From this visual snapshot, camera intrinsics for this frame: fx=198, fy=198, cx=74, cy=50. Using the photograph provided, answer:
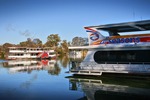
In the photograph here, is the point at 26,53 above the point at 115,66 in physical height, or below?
above

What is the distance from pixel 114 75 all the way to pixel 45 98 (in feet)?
24.9

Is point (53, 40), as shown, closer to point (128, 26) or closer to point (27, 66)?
point (27, 66)

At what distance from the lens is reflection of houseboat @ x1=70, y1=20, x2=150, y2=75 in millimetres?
15398

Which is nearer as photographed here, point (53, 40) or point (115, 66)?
point (115, 66)

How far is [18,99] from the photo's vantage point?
34.1ft

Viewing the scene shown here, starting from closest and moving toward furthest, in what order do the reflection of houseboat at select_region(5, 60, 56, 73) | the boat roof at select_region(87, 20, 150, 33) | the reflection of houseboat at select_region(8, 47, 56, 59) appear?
the boat roof at select_region(87, 20, 150, 33)
the reflection of houseboat at select_region(5, 60, 56, 73)
the reflection of houseboat at select_region(8, 47, 56, 59)

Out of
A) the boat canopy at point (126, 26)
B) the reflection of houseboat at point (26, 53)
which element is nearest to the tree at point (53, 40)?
the reflection of houseboat at point (26, 53)

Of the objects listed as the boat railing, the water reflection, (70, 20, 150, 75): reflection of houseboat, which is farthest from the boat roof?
the water reflection

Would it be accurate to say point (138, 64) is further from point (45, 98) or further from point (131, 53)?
point (45, 98)

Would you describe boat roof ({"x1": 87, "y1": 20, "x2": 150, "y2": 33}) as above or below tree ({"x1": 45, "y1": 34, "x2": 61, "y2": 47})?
below

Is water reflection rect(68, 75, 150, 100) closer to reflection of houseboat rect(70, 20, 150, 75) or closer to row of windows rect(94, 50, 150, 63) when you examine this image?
reflection of houseboat rect(70, 20, 150, 75)

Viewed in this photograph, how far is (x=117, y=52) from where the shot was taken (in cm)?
1684

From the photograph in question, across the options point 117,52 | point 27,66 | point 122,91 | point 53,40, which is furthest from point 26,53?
point 122,91

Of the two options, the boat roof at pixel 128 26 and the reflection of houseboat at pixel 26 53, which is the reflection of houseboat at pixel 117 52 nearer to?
the boat roof at pixel 128 26
